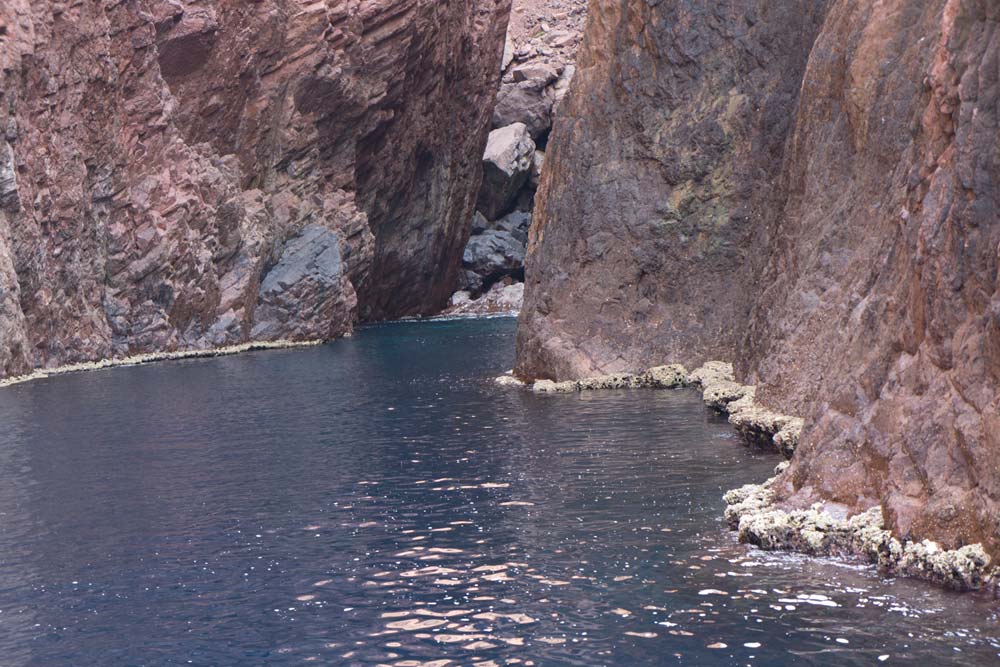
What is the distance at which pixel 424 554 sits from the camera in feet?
67.1

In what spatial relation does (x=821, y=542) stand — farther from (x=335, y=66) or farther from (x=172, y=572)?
(x=335, y=66)

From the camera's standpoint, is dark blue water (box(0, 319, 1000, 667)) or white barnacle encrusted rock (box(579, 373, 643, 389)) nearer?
dark blue water (box(0, 319, 1000, 667))

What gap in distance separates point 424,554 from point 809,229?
15.9 meters

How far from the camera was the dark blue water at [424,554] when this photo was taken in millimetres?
15633

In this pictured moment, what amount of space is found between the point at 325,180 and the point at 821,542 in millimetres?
77694

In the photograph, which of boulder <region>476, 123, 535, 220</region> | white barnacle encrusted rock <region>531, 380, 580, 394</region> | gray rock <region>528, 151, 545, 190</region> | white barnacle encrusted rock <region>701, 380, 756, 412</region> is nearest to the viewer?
white barnacle encrusted rock <region>701, 380, 756, 412</region>

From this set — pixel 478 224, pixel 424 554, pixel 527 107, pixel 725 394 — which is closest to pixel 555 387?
pixel 725 394

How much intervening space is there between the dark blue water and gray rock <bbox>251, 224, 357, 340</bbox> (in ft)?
152

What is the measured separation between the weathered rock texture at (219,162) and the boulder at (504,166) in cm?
980

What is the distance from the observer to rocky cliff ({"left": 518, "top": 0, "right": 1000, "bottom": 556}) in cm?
1773

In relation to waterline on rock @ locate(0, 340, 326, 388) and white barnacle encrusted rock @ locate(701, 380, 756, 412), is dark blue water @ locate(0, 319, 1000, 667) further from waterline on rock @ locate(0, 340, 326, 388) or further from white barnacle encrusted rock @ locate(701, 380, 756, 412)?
waterline on rock @ locate(0, 340, 326, 388)

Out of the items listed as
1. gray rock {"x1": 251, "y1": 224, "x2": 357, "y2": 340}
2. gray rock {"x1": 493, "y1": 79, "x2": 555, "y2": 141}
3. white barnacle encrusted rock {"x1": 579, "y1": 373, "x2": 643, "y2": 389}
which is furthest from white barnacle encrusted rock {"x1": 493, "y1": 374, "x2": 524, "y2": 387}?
gray rock {"x1": 493, "y1": 79, "x2": 555, "y2": 141}

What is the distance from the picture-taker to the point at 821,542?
18766mm

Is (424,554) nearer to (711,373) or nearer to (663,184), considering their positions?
(711,373)
